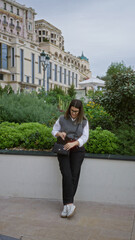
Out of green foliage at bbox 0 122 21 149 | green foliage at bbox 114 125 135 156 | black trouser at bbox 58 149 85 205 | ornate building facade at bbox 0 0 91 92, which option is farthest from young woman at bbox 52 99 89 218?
ornate building facade at bbox 0 0 91 92

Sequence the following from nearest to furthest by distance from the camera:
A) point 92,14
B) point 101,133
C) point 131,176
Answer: point 131,176 < point 101,133 < point 92,14

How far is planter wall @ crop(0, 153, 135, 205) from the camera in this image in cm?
380

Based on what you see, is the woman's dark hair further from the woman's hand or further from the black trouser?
the black trouser

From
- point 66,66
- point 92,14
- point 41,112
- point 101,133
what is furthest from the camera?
point 66,66

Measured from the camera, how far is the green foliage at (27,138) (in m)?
4.50

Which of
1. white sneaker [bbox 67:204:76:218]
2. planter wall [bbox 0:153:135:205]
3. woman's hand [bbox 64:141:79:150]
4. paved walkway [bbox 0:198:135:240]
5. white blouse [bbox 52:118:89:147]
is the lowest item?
paved walkway [bbox 0:198:135:240]

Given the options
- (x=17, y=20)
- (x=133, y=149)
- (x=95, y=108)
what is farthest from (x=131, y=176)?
(x=17, y=20)

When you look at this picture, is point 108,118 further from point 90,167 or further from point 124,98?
point 90,167

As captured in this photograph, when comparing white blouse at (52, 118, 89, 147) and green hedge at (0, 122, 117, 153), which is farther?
green hedge at (0, 122, 117, 153)

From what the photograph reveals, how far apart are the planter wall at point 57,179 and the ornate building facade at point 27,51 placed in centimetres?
3072

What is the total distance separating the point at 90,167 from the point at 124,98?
238cm

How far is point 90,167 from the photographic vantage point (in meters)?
3.89

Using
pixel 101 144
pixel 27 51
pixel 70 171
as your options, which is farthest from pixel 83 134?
pixel 27 51

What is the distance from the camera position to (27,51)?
5078 cm
